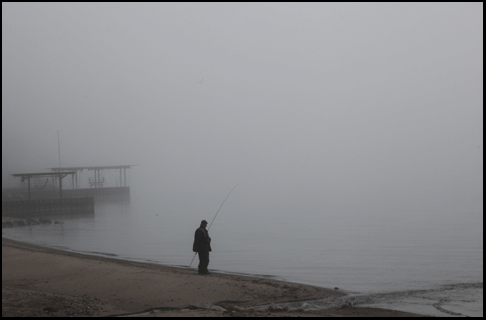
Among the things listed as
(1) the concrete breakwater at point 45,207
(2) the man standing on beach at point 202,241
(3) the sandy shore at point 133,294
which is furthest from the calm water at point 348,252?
(1) the concrete breakwater at point 45,207

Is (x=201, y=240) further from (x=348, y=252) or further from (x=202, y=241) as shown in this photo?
(x=348, y=252)

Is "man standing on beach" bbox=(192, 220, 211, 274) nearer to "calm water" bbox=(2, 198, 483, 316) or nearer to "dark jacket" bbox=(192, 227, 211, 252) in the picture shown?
"dark jacket" bbox=(192, 227, 211, 252)

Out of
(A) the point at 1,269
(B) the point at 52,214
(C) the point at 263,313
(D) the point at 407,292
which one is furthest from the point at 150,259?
(B) the point at 52,214

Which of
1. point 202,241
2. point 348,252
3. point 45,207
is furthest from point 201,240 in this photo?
point 45,207

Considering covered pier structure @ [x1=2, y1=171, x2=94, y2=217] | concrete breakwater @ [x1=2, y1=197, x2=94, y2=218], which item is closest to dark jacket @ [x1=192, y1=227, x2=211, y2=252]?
covered pier structure @ [x1=2, y1=171, x2=94, y2=217]

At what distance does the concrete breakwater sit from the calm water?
45.8 feet

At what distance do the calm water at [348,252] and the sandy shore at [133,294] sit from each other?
2314 mm

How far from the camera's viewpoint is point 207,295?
11.0 metres

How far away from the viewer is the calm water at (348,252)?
13.5m

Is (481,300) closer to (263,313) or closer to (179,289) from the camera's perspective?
(263,313)

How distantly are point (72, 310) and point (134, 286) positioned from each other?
273 centimetres

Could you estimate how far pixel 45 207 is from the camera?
55.5 metres

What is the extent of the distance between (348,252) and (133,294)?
572 inches

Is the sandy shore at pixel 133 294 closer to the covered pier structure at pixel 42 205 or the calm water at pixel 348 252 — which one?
the calm water at pixel 348 252
